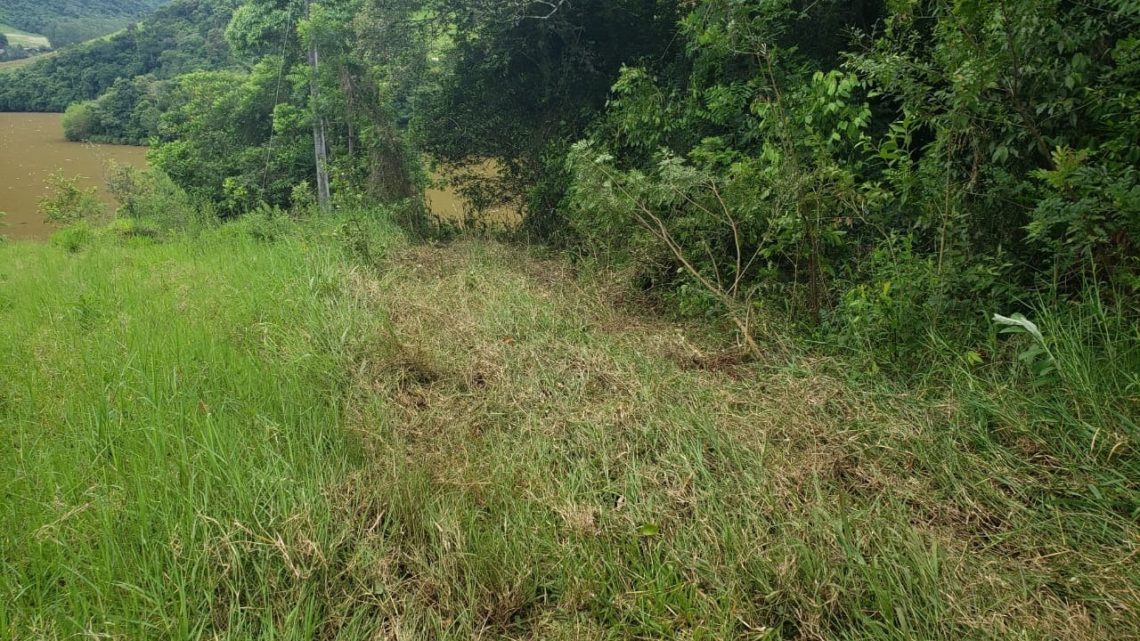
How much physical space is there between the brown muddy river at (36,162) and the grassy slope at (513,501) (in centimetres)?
1504

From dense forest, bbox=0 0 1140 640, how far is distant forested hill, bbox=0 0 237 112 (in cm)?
1812

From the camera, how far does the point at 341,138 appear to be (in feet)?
32.8

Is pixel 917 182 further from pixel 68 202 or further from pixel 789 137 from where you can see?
pixel 68 202

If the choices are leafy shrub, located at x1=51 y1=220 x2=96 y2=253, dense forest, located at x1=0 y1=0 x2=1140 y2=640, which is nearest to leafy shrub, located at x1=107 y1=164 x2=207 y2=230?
leafy shrub, located at x1=51 y1=220 x2=96 y2=253

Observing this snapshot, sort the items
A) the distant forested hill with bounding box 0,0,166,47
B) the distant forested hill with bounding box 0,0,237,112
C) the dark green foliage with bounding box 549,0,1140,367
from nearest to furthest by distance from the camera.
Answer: the dark green foliage with bounding box 549,0,1140,367 < the distant forested hill with bounding box 0,0,237,112 < the distant forested hill with bounding box 0,0,166,47

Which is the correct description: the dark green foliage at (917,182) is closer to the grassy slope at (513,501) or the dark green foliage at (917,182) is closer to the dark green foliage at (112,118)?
the grassy slope at (513,501)

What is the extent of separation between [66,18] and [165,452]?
55974mm

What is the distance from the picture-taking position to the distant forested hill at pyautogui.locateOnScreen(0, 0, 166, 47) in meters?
39.3

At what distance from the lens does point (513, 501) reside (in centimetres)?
209

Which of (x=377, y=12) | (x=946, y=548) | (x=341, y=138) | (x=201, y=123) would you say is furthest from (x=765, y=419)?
(x=201, y=123)

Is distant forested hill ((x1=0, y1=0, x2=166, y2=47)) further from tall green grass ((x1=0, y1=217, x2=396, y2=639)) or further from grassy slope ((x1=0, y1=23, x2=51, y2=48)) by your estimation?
tall green grass ((x1=0, y1=217, x2=396, y2=639))

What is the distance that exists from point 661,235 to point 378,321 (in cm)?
202

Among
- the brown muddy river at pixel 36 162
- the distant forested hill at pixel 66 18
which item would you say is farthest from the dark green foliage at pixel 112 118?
the distant forested hill at pixel 66 18

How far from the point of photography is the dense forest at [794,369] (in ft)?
5.62
